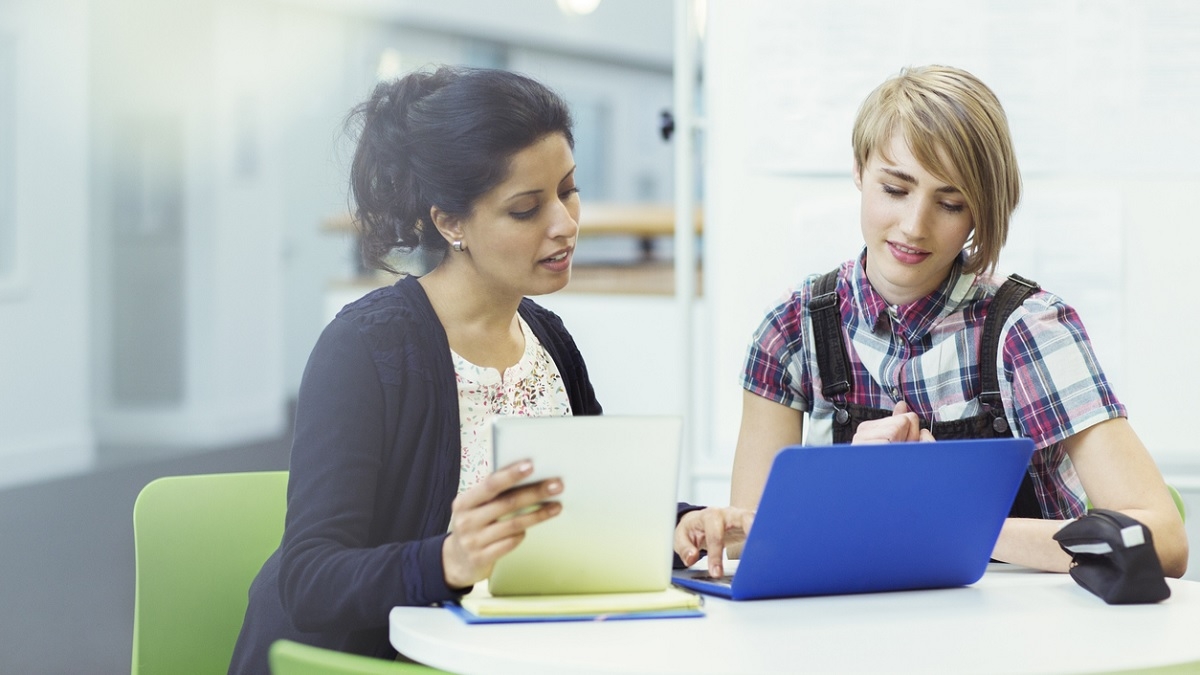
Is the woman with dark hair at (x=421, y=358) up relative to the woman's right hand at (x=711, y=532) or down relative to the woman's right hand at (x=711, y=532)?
up

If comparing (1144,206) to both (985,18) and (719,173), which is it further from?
(719,173)

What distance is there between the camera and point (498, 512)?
1.12m

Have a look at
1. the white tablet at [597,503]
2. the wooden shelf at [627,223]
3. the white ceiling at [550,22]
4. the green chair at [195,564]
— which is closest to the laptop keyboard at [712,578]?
the white tablet at [597,503]

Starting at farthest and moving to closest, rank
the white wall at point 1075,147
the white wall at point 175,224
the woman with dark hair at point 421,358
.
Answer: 1. the white wall at point 175,224
2. the white wall at point 1075,147
3. the woman with dark hair at point 421,358

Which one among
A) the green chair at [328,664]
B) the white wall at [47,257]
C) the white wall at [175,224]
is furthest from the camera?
the white wall at [175,224]

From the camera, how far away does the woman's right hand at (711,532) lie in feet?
4.58

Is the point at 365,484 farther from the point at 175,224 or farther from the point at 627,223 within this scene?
the point at 175,224

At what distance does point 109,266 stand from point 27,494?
2.22 m

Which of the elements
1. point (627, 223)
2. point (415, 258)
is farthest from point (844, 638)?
point (627, 223)

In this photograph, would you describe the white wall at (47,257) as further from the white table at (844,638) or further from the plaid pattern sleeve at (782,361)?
the white table at (844,638)

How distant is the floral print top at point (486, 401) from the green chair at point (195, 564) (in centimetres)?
36

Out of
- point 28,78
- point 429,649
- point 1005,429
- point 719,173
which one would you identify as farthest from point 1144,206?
point 28,78

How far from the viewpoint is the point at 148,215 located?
7.95m

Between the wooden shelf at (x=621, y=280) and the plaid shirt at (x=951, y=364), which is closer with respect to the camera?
the plaid shirt at (x=951, y=364)
